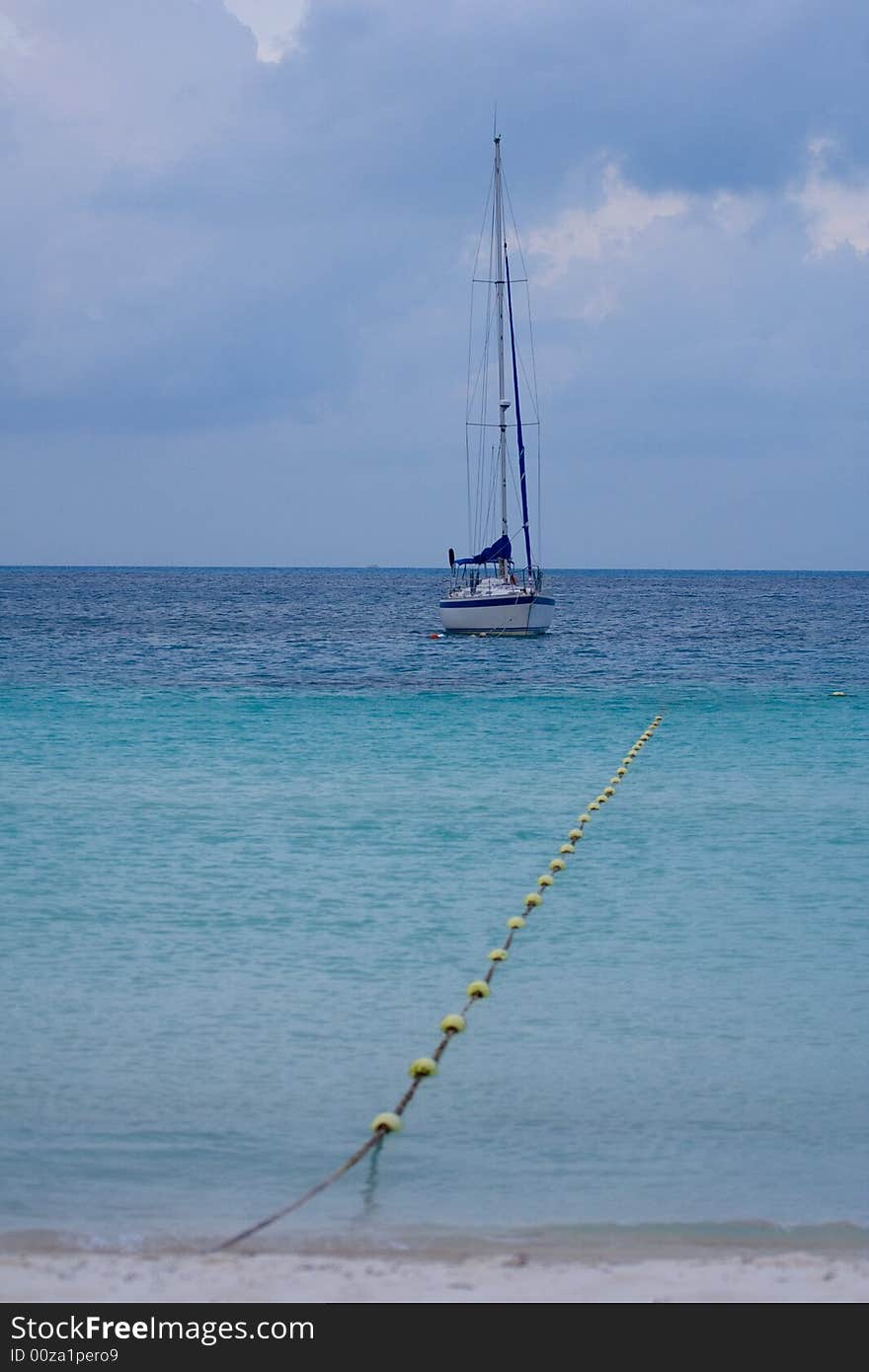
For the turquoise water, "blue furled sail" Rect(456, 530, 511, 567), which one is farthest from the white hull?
the turquoise water

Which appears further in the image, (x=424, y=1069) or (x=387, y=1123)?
(x=424, y=1069)

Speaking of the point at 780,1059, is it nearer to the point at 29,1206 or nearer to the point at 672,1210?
the point at 672,1210

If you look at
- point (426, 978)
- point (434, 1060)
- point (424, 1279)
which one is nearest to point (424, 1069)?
point (434, 1060)

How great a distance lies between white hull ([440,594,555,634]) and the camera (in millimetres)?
36219

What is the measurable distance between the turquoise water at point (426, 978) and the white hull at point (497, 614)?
18303mm

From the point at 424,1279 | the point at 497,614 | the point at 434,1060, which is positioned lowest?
the point at 434,1060

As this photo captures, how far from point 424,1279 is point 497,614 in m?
32.9

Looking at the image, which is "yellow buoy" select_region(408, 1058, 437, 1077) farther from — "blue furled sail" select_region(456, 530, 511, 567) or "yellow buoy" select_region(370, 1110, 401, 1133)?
"blue furled sail" select_region(456, 530, 511, 567)

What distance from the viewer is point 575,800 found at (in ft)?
41.9

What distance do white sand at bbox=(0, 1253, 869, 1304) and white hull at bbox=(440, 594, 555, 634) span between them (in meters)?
32.5

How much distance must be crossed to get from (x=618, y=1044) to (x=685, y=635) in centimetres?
3996

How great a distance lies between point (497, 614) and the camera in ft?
119

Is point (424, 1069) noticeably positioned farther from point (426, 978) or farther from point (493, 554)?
point (493, 554)

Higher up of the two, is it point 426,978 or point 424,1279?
point 424,1279
